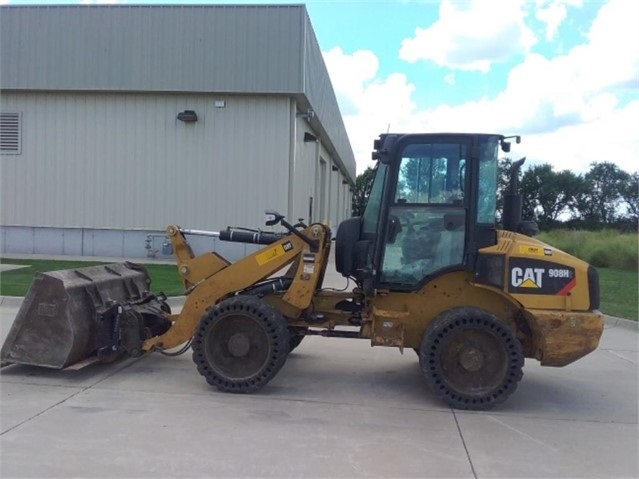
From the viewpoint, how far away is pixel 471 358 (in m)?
5.65

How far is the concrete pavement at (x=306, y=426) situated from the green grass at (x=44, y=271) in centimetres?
471

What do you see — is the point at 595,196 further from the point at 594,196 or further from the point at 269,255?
the point at 269,255

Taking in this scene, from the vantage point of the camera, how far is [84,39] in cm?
1758

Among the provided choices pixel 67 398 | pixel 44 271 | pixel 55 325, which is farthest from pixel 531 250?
pixel 44 271

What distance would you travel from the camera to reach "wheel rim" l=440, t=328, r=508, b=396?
5645 millimetres

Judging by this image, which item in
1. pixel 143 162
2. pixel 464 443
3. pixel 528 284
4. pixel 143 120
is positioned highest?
pixel 143 120

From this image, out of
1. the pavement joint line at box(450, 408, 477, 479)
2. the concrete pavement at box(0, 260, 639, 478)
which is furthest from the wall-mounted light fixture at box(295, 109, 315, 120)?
the pavement joint line at box(450, 408, 477, 479)

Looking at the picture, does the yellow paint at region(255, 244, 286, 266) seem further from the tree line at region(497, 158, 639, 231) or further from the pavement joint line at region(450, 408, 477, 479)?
the tree line at region(497, 158, 639, 231)

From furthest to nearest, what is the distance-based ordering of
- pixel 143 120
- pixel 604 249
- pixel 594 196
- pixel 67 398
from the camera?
pixel 594 196, pixel 604 249, pixel 143 120, pixel 67 398

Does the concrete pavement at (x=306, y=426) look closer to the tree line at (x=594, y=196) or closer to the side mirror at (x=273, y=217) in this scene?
the side mirror at (x=273, y=217)

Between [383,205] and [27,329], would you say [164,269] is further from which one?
[383,205]

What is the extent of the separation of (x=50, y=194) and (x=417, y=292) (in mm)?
15511

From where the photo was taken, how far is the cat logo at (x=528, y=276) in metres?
5.63

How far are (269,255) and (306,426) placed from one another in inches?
73.7
